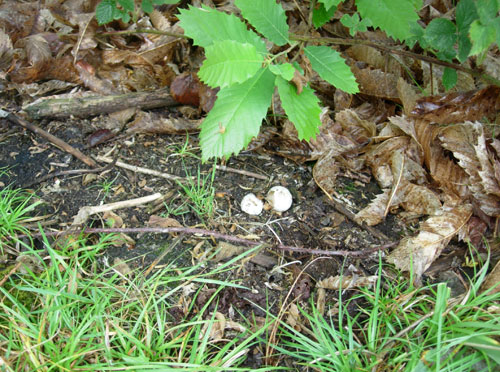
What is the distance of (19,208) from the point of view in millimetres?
1970

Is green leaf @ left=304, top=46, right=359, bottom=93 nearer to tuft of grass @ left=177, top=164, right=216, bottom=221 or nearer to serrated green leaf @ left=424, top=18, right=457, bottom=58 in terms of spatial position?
serrated green leaf @ left=424, top=18, right=457, bottom=58

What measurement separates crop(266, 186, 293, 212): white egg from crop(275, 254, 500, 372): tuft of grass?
0.56m

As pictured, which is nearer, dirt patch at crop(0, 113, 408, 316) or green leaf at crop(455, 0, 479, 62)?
green leaf at crop(455, 0, 479, 62)

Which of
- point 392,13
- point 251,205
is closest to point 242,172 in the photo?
point 251,205

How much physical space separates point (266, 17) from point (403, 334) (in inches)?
55.5

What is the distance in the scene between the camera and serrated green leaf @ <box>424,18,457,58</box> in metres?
1.79

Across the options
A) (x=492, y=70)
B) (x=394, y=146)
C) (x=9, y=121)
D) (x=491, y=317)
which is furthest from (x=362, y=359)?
(x=9, y=121)

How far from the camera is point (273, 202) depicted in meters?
2.10

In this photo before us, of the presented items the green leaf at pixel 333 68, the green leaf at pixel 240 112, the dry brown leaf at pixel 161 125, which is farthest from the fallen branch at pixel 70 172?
the green leaf at pixel 333 68

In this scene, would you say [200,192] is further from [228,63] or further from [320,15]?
[320,15]

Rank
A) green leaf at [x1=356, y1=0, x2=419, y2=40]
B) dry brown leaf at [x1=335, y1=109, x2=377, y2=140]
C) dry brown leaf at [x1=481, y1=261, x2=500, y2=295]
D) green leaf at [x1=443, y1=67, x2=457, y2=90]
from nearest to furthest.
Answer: dry brown leaf at [x1=481, y1=261, x2=500, y2=295] < green leaf at [x1=356, y1=0, x2=419, y2=40] < green leaf at [x1=443, y1=67, x2=457, y2=90] < dry brown leaf at [x1=335, y1=109, x2=377, y2=140]

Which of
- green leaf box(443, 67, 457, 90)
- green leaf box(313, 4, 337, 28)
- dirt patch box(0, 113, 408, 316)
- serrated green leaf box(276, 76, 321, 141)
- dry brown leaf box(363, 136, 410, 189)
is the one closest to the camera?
serrated green leaf box(276, 76, 321, 141)

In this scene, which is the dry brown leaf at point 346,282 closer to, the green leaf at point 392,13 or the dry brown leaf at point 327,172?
the dry brown leaf at point 327,172

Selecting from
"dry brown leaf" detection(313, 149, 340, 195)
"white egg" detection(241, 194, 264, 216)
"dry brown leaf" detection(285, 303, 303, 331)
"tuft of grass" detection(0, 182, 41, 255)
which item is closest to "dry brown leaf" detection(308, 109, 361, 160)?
"dry brown leaf" detection(313, 149, 340, 195)
